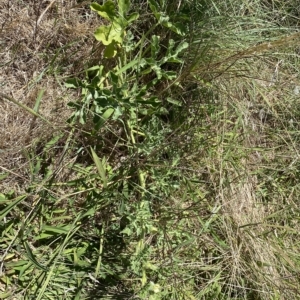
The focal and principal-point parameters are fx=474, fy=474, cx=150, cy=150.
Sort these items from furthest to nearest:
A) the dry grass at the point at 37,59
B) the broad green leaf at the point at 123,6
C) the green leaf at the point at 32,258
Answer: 1. the dry grass at the point at 37,59
2. the broad green leaf at the point at 123,6
3. the green leaf at the point at 32,258

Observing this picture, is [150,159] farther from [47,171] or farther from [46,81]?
[46,81]

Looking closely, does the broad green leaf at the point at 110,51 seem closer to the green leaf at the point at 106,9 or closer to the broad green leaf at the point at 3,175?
the green leaf at the point at 106,9

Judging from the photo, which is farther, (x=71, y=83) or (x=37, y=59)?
(x=37, y=59)

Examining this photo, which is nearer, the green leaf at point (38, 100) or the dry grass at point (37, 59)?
the green leaf at point (38, 100)

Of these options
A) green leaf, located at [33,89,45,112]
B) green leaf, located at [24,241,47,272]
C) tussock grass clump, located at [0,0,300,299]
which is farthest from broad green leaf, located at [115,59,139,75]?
green leaf, located at [24,241,47,272]

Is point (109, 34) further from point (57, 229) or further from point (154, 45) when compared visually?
point (57, 229)

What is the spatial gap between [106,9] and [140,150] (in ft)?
1.83

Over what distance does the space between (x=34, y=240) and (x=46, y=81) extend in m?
0.67

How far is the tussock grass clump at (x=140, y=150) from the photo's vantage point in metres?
1.86

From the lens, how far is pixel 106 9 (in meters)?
1.81

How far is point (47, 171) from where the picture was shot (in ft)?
6.44

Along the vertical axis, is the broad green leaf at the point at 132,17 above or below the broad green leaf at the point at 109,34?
above

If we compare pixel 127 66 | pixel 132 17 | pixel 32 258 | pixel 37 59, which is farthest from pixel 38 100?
pixel 32 258

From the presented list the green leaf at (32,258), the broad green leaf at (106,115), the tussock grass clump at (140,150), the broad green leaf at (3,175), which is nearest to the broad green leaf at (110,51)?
the tussock grass clump at (140,150)
